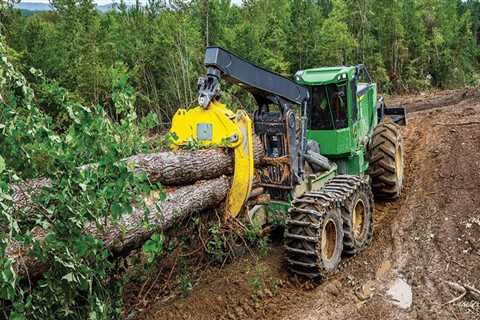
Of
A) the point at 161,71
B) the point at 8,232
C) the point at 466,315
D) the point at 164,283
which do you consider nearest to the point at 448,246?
the point at 466,315

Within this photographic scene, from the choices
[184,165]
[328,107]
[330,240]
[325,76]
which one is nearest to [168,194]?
[184,165]

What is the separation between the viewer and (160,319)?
5.34 m

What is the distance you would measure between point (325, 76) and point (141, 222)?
450 centimetres

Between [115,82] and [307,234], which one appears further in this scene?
[307,234]

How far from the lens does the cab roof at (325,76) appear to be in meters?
8.09

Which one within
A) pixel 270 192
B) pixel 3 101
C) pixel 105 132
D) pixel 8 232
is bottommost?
pixel 270 192

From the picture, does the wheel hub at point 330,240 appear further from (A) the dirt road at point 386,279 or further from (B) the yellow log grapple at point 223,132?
(B) the yellow log grapple at point 223,132

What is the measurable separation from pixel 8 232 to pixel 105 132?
3.64ft

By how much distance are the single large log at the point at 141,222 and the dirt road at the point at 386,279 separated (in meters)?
0.92

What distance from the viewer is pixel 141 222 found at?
488 centimetres

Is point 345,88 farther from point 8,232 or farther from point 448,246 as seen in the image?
point 8,232

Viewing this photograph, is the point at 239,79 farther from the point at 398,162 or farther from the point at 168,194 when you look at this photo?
the point at 398,162

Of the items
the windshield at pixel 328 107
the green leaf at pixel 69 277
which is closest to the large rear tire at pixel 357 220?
the windshield at pixel 328 107

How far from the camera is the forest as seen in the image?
3.89 m
